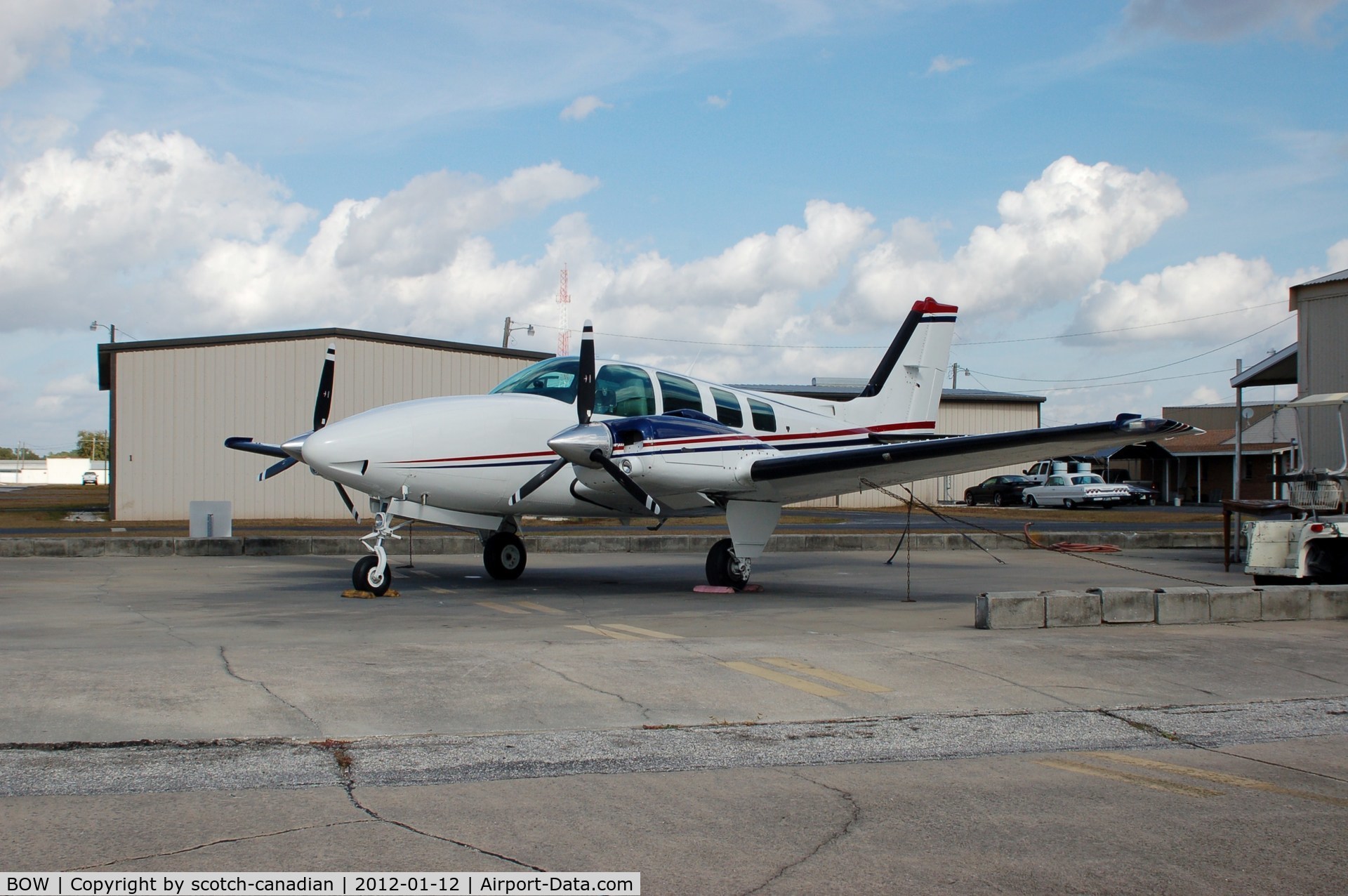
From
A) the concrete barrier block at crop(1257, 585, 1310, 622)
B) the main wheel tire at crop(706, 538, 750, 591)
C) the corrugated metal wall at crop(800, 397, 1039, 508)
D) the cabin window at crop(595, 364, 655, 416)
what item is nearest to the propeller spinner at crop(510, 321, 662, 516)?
the cabin window at crop(595, 364, 655, 416)

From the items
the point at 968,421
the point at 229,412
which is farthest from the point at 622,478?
the point at 968,421

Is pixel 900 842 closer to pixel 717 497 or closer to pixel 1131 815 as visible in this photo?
pixel 1131 815

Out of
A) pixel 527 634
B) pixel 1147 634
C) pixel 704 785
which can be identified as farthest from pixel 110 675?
pixel 1147 634

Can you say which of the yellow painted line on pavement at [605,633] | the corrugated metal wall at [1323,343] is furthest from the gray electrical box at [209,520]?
the corrugated metal wall at [1323,343]

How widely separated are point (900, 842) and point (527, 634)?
20.2 ft

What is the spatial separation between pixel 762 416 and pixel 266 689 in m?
10.1

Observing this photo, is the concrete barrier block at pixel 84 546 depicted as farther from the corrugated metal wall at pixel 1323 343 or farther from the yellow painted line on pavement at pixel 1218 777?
the corrugated metal wall at pixel 1323 343

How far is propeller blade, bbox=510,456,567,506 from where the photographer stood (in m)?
13.8

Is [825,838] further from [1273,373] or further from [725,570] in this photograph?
[1273,373]

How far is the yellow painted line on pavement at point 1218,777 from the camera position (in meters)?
5.16

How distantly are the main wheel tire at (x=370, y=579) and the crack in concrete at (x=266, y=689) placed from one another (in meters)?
4.45

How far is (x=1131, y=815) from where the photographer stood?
4.83 meters

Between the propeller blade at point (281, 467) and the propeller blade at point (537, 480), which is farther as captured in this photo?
the propeller blade at point (537, 480)

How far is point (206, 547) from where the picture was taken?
2097cm
